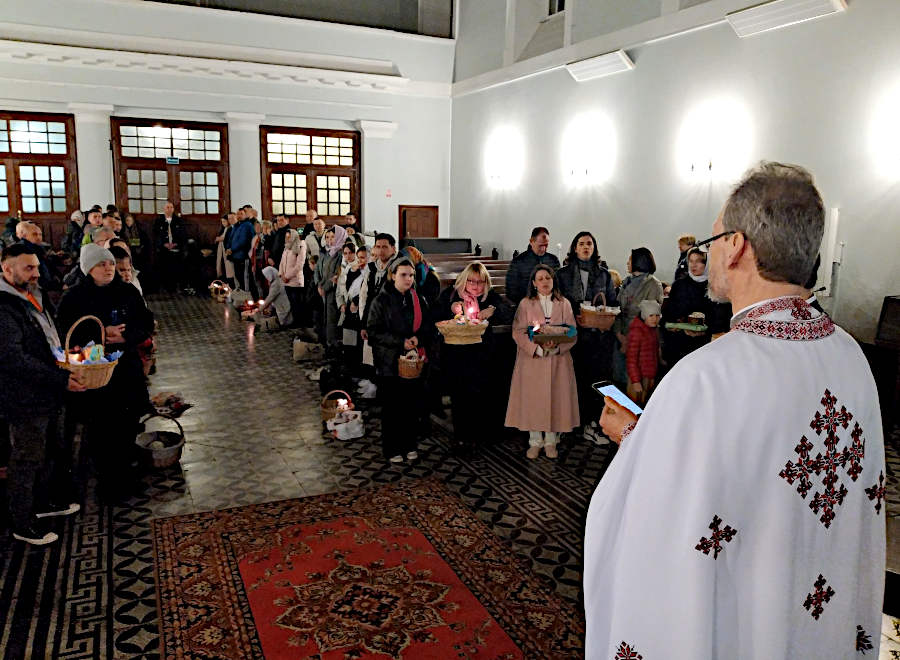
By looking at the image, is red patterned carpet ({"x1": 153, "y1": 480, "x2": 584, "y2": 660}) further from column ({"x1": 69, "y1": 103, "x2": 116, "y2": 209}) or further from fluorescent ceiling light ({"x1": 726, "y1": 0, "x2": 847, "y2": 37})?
column ({"x1": 69, "y1": 103, "x2": 116, "y2": 209})

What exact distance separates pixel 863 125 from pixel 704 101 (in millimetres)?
2528

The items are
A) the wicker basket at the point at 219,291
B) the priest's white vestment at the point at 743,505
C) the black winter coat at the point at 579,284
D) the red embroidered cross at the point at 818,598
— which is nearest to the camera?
the priest's white vestment at the point at 743,505

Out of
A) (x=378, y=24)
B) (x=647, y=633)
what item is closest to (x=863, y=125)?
(x=647, y=633)

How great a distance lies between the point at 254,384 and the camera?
8.51m

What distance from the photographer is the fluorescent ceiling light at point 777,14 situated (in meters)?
8.12

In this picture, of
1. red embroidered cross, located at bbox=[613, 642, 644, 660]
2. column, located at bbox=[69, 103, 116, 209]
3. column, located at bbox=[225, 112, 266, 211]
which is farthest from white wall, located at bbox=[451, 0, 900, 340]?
column, located at bbox=[69, 103, 116, 209]

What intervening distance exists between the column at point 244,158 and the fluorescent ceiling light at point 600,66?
751cm

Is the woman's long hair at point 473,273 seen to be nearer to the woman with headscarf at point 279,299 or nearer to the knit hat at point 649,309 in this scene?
the knit hat at point 649,309

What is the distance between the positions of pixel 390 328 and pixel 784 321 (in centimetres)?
451

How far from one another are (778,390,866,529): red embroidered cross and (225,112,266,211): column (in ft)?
53.1

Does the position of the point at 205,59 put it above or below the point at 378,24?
below

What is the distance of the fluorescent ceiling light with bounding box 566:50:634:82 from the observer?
37.1 ft

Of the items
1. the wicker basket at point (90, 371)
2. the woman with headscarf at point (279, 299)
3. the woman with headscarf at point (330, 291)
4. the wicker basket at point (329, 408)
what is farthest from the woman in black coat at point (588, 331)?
the woman with headscarf at point (279, 299)

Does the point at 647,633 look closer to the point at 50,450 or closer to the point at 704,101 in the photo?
the point at 50,450
